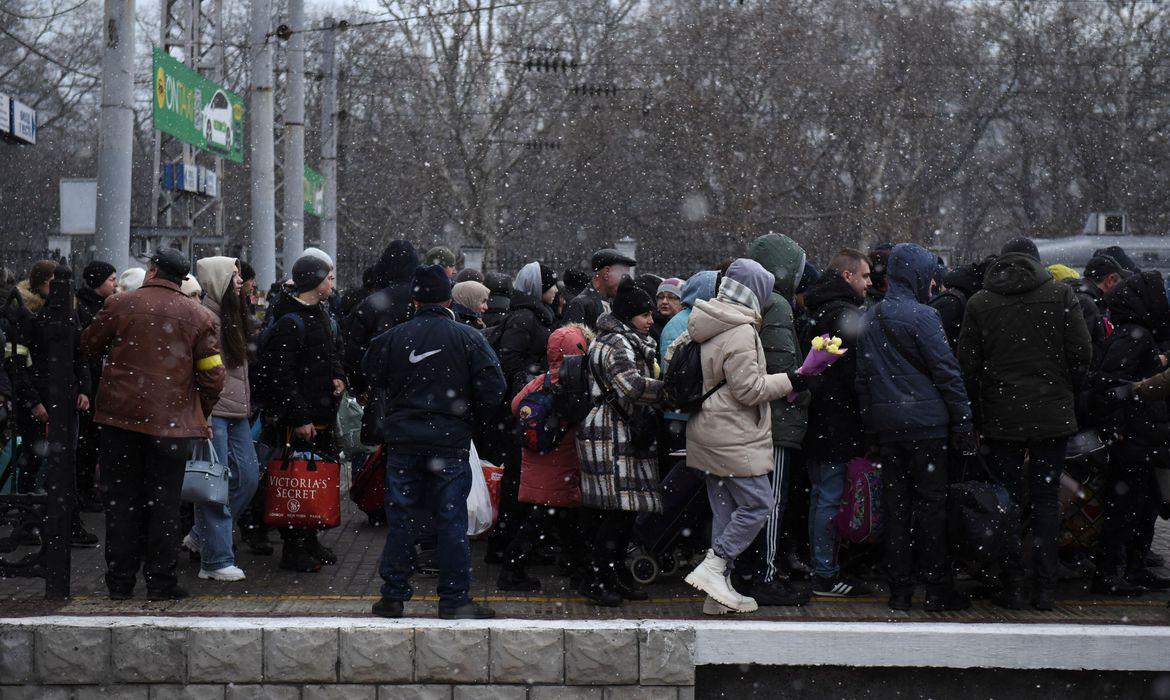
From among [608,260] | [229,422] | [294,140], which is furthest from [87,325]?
[294,140]

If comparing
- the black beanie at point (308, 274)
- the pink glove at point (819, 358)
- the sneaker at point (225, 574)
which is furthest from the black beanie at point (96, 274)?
the pink glove at point (819, 358)

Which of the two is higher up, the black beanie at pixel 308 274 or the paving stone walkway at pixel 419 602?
the black beanie at pixel 308 274

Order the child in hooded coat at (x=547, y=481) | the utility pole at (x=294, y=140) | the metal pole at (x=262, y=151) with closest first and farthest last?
1. the child in hooded coat at (x=547, y=481)
2. the metal pole at (x=262, y=151)
3. the utility pole at (x=294, y=140)

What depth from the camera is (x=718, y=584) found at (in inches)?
264

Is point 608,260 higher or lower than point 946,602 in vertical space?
higher

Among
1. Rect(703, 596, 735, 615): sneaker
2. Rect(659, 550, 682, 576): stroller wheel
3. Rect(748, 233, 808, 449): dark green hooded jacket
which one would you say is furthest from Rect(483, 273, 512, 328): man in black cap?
Rect(703, 596, 735, 615): sneaker

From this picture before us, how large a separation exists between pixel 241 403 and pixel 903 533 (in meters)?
3.83

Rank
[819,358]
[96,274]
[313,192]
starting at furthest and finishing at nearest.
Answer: [313,192]
[96,274]
[819,358]

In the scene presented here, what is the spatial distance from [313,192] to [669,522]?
13.8m

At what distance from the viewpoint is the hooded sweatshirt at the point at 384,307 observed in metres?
8.45

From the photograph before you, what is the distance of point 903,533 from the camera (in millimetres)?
6918

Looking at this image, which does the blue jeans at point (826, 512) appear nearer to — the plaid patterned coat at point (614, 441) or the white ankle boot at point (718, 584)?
the white ankle boot at point (718, 584)

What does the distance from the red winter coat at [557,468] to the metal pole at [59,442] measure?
2359 millimetres

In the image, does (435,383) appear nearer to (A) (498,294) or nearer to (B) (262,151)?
(A) (498,294)
